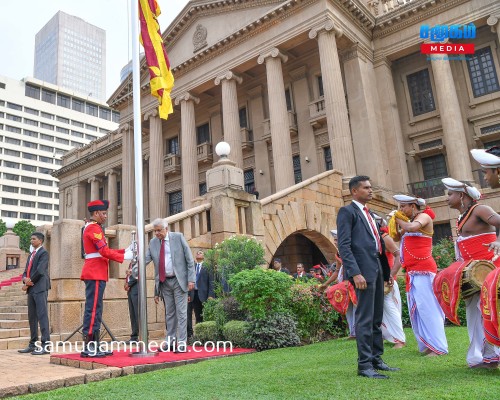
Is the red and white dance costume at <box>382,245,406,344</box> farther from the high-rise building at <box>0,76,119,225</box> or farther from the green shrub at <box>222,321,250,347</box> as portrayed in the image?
the high-rise building at <box>0,76,119,225</box>

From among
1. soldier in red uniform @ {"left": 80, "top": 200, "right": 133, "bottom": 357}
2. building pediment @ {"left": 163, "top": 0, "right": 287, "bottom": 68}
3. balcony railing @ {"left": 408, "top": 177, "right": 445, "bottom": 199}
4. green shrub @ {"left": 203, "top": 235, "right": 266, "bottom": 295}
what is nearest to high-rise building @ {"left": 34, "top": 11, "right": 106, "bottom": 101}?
building pediment @ {"left": 163, "top": 0, "right": 287, "bottom": 68}

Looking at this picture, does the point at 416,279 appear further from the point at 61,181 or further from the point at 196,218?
the point at 61,181

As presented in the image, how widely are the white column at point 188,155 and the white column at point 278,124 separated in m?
5.98

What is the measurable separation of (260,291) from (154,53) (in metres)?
4.85

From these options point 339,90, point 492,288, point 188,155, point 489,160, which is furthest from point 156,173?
point 492,288

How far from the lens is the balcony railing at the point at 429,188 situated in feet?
71.2

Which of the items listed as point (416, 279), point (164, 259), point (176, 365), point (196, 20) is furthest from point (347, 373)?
point (196, 20)

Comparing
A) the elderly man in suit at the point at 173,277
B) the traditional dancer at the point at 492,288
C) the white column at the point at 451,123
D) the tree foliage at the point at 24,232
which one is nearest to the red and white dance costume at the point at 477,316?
the traditional dancer at the point at 492,288

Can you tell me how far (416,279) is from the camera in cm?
614

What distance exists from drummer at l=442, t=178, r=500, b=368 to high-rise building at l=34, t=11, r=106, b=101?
143736mm

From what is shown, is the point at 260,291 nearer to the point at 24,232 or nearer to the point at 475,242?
the point at 475,242

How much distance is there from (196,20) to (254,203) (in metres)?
19.7

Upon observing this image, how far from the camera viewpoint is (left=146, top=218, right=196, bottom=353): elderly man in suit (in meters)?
7.12

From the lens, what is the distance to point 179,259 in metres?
7.29
